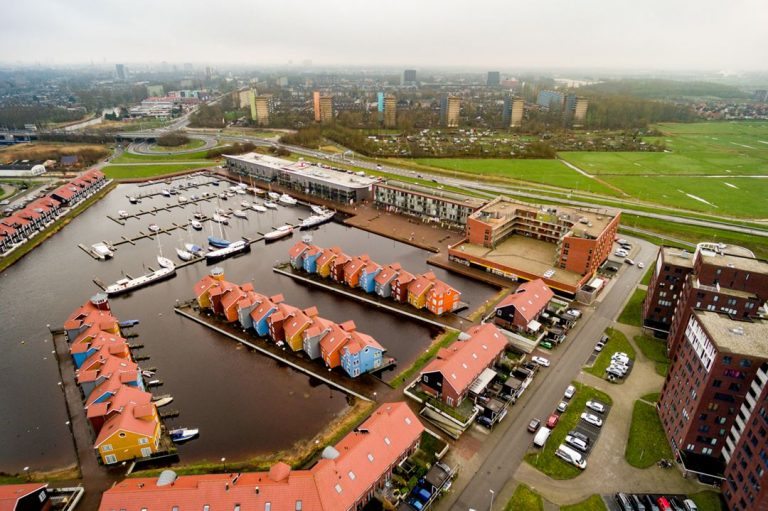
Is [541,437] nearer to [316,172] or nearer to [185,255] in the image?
[185,255]

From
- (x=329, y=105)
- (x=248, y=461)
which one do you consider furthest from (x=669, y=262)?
(x=329, y=105)

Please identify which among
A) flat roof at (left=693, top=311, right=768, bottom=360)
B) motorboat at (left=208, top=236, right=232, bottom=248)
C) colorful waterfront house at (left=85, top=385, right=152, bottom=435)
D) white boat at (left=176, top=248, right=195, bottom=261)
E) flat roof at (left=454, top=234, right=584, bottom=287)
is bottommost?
white boat at (left=176, top=248, right=195, bottom=261)

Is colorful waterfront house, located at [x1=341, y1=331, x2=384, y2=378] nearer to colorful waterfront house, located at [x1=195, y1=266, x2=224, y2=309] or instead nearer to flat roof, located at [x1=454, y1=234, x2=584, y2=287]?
colorful waterfront house, located at [x1=195, y1=266, x2=224, y2=309]

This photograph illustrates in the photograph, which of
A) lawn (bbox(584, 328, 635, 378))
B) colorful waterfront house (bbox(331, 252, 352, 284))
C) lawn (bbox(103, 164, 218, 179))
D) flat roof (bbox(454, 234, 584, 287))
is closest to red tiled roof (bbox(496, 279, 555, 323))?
flat roof (bbox(454, 234, 584, 287))

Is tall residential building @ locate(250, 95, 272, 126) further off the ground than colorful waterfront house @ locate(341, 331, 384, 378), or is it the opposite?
tall residential building @ locate(250, 95, 272, 126)

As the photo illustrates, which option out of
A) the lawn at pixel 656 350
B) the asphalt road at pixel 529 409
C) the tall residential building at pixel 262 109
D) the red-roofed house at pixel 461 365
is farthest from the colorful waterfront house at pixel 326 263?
the tall residential building at pixel 262 109

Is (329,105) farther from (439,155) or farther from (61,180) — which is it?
(61,180)

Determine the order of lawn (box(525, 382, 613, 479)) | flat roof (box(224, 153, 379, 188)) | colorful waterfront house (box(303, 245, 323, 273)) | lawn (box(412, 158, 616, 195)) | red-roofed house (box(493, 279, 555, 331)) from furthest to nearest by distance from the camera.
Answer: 1. lawn (box(412, 158, 616, 195))
2. flat roof (box(224, 153, 379, 188))
3. colorful waterfront house (box(303, 245, 323, 273))
4. red-roofed house (box(493, 279, 555, 331))
5. lawn (box(525, 382, 613, 479))

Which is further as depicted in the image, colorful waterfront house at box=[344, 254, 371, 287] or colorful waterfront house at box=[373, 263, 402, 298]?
colorful waterfront house at box=[344, 254, 371, 287]
